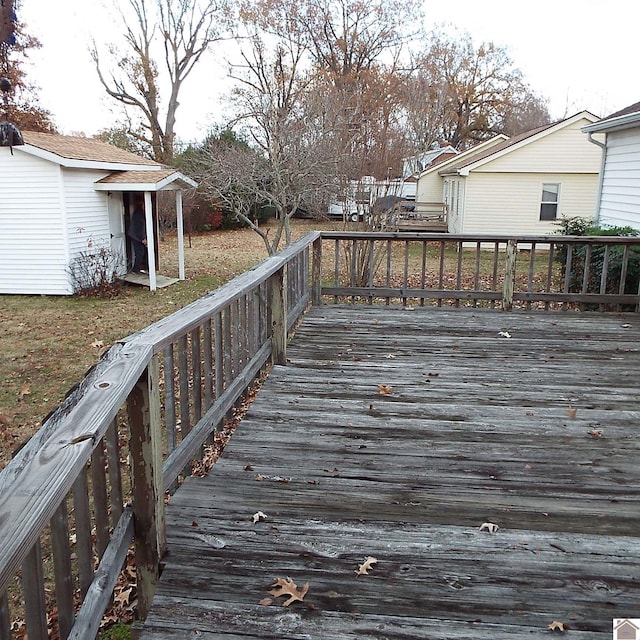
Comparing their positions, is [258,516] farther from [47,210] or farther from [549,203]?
[549,203]

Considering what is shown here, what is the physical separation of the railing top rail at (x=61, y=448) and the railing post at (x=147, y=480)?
13cm

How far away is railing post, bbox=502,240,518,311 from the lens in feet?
21.2

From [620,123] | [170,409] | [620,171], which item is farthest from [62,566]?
[620,171]

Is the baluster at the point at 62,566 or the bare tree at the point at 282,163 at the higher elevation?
the bare tree at the point at 282,163

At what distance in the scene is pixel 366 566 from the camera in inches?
90.1

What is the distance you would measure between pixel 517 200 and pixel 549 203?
95 cm

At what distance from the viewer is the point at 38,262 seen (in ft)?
41.4

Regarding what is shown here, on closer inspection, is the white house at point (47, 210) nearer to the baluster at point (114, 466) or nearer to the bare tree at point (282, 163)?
the bare tree at point (282, 163)

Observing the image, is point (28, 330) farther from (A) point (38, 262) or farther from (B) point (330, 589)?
(B) point (330, 589)

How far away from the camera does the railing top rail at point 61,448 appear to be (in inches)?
43.6

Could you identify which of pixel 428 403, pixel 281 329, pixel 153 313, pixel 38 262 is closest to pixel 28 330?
pixel 153 313

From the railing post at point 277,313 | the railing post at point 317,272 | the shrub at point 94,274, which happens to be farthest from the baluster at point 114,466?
the shrub at point 94,274

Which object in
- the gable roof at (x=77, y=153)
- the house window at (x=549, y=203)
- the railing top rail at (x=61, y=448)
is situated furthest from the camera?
the house window at (x=549, y=203)

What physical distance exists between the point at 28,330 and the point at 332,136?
26.1ft
